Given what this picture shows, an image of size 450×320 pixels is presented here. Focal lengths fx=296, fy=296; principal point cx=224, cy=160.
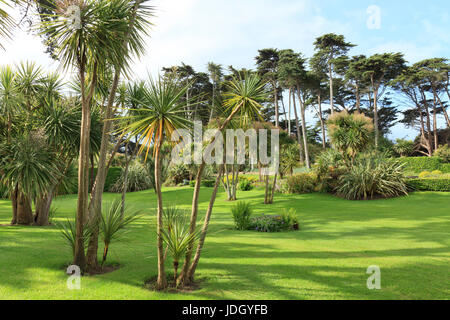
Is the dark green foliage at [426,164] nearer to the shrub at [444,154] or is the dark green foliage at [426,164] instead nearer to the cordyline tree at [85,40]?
the shrub at [444,154]

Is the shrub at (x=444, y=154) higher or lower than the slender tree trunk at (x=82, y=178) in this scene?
higher

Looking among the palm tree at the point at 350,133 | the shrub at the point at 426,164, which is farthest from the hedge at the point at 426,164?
the palm tree at the point at 350,133

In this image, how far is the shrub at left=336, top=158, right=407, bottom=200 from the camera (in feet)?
54.6

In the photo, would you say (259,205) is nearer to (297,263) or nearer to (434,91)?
(297,263)

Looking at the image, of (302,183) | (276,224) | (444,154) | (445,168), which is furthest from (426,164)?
(276,224)

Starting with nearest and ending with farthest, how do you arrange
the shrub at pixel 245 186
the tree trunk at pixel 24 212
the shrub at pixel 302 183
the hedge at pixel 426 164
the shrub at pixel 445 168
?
the tree trunk at pixel 24 212 < the shrub at pixel 302 183 < the shrub at pixel 245 186 < the shrub at pixel 445 168 < the hedge at pixel 426 164

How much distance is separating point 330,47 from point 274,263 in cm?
3645

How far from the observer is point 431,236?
26.5 ft

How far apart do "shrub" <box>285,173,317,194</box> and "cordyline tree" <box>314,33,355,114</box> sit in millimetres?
17981

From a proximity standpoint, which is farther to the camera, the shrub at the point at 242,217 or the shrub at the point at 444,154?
the shrub at the point at 444,154

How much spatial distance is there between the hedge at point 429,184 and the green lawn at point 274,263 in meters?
7.90

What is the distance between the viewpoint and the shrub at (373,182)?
16656 millimetres

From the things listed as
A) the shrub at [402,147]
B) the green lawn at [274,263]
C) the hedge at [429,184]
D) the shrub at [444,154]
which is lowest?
the green lawn at [274,263]

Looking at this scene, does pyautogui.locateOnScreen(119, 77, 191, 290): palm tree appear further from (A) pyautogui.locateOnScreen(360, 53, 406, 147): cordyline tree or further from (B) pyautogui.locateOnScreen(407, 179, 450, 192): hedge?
(A) pyautogui.locateOnScreen(360, 53, 406, 147): cordyline tree
